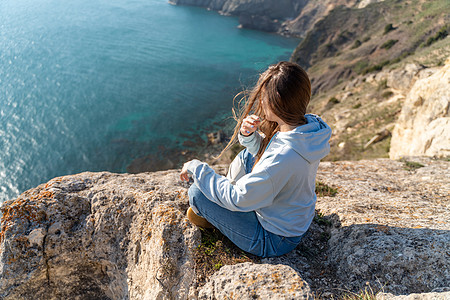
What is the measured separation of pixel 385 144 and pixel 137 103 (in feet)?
145

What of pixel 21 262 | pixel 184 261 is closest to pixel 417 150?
pixel 184 261

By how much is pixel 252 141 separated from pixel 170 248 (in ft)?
7.16

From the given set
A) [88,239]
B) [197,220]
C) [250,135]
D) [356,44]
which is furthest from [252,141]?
[356,44]

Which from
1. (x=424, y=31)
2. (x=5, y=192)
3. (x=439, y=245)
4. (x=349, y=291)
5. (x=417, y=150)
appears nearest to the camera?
(x=349, y=291)

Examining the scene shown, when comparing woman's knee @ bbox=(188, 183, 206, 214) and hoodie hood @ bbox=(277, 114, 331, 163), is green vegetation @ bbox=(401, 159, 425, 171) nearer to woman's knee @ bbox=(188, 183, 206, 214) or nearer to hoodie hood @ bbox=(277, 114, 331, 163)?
hoodie hood @ bbox=(277, 114, 331, 163)

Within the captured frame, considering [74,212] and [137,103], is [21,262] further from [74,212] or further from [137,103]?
[137,103]

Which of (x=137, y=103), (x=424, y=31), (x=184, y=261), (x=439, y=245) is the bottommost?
(x=137, y=103)

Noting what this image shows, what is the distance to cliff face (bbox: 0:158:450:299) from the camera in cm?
380

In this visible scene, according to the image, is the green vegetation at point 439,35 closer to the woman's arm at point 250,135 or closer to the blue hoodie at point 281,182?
the woman's arm at point 250,135

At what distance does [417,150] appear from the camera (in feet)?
46.8

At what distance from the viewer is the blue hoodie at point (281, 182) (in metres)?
3.21

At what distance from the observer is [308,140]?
333 cm

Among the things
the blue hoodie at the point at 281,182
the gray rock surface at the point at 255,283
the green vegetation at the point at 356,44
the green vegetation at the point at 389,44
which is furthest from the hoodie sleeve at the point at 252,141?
the green vegetation at the point at 356,44

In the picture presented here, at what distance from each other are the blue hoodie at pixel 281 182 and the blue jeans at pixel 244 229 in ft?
0.53
